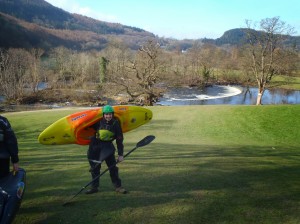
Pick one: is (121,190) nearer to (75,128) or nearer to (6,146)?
(6,146)

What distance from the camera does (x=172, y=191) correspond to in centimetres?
625

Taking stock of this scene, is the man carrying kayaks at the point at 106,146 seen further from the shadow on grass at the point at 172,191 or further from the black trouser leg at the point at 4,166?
the black trouser leg at the point at 4,166

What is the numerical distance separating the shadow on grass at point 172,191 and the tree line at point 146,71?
92.9 feet

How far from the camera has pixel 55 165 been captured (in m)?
8.60

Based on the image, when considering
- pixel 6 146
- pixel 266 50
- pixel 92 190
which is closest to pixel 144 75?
pixel 266 50

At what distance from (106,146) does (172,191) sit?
5.59 feet

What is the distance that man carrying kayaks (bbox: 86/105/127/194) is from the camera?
6219mm

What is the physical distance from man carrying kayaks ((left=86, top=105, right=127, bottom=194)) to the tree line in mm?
31027

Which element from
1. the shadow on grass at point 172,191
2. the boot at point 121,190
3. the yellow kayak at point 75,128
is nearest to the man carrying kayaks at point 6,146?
the shadow on grass at point 172,191

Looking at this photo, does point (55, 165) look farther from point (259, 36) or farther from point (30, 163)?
point (259, 36)

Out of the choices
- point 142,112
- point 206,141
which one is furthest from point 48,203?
point 206,141

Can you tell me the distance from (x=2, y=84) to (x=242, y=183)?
5167 centimetres

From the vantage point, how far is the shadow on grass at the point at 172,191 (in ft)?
17.0

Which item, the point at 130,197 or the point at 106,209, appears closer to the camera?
the point at 106,209
